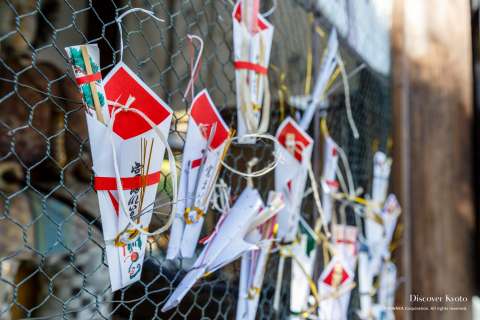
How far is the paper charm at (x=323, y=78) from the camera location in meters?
0.77

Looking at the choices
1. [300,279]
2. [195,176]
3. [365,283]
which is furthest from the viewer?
[365,283]

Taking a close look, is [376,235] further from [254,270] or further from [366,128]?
[254,270]

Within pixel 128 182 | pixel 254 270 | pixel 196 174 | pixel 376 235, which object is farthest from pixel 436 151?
pixel 128 182

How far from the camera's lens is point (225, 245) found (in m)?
0.52

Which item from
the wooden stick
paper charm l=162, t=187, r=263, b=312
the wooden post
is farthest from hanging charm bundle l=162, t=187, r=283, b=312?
the wooden post

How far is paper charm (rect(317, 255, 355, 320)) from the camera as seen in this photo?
2.55ft

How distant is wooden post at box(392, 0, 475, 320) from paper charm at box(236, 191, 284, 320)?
2.36ft

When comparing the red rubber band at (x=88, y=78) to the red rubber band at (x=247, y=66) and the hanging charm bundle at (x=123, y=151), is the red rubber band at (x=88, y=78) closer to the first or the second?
the hanging charm bundle at (x=123, y=151)

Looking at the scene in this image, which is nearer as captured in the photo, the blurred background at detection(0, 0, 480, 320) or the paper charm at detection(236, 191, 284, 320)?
the paper charm at detection(236, 191, 284, 320)

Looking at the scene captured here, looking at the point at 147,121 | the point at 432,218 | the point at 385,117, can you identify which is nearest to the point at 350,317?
the point at 432,218

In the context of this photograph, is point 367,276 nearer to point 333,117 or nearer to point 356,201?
point 356,201

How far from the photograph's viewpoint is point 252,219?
0.56 m

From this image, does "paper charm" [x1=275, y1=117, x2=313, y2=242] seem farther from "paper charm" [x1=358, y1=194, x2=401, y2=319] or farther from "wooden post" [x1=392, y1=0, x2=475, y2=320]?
"wooden post" [x1=392, y1=0, x2=475, y2=320]

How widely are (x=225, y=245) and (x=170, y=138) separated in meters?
0.16
